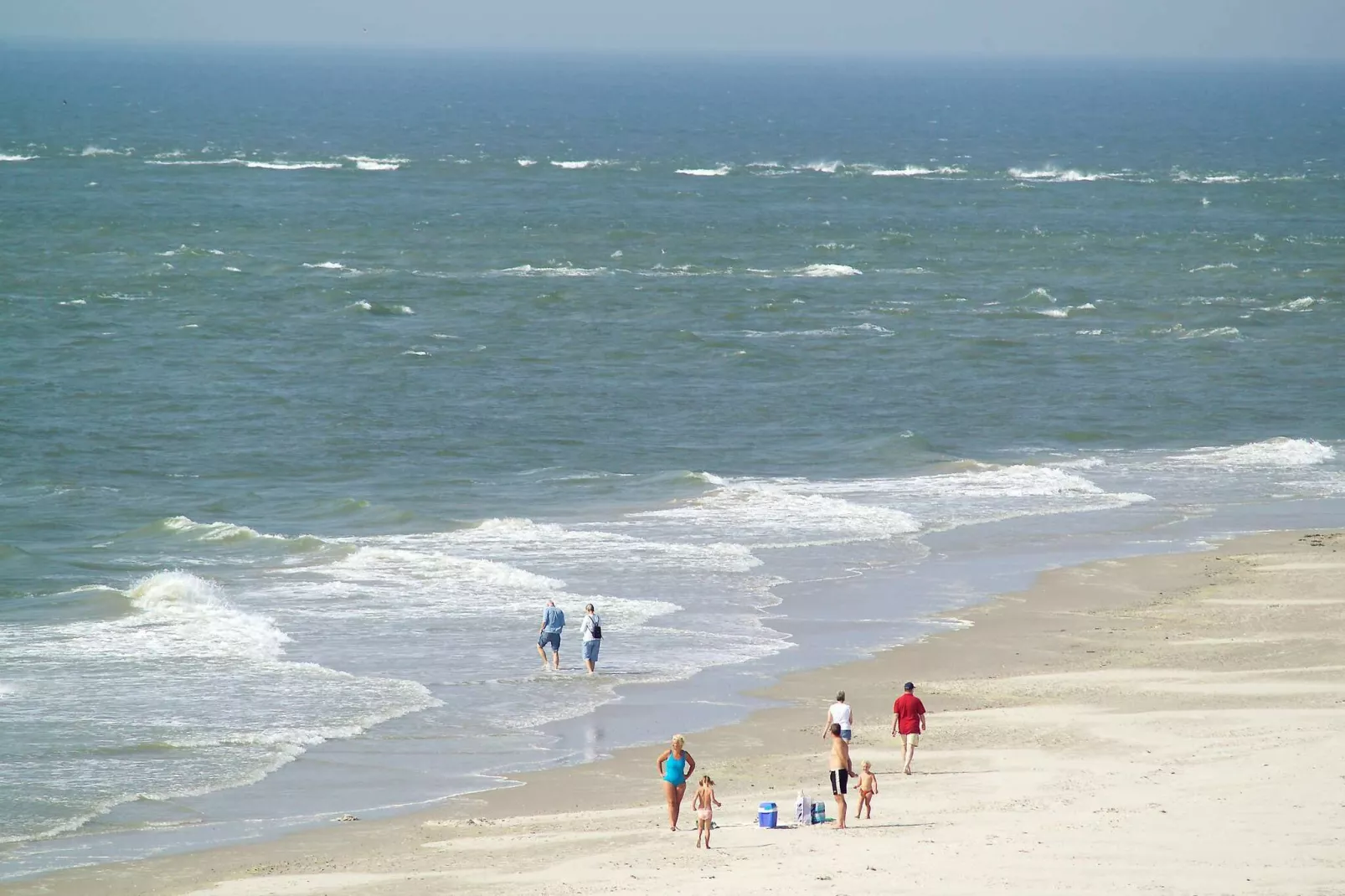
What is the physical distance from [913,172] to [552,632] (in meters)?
89.1

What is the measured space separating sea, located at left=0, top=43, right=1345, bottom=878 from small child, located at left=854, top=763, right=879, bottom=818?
4377mm

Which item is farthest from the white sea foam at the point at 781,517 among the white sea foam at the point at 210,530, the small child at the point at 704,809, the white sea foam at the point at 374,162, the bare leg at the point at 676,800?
the white sea foam at the point at 374,162

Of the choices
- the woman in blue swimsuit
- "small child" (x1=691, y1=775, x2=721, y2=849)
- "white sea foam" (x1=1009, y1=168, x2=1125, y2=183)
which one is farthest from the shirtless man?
"white sea foam" (x1=1009, y1=168, x2=1125, y2=183)

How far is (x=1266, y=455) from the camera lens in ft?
135

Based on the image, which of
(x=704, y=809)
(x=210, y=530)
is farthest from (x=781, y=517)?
(x=704, y=809)

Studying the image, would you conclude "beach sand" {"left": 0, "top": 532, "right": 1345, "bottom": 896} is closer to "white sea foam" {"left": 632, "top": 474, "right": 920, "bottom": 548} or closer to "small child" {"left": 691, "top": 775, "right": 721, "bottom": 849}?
"small child" {"left": 691, "top": 775, "right": 721, "bottom": 849}

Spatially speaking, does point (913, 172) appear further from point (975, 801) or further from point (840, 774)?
point (840, 774)

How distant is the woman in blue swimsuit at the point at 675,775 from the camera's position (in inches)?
688

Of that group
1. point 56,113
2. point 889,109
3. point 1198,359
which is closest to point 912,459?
point 1198,359

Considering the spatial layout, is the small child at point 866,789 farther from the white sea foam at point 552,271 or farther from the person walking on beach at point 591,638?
the white sea foam at point 552,271

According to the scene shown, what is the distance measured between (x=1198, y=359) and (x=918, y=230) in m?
29.6

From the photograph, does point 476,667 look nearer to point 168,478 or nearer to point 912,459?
point 168,478

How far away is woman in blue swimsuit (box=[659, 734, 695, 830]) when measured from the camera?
17469 mm

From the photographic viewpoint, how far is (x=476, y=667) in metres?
24.8
